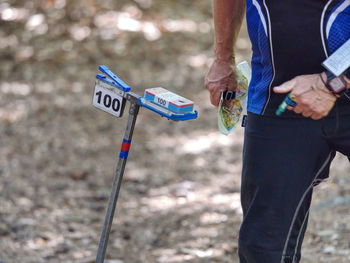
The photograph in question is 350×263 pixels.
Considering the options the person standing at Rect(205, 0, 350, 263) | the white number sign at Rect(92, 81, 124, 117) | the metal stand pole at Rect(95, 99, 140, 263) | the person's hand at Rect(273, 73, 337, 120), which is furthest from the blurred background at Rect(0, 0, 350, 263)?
the person's hand at Rect(273, 73, 337, 120)

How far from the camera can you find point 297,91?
1.74m

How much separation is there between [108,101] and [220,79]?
45 cm

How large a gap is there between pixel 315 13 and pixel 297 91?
0.26 m

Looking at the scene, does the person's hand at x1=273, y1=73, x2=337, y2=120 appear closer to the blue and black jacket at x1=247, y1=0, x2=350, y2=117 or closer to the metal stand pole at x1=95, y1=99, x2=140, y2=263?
the blue and black jacket at x1=247, y1=0, x2=350, y2=117

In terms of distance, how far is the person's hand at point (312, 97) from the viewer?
173cm

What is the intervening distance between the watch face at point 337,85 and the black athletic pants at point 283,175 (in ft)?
0.43

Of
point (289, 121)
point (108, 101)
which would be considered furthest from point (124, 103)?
point (289, 121)

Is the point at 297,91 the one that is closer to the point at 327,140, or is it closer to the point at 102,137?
the point at 327,140

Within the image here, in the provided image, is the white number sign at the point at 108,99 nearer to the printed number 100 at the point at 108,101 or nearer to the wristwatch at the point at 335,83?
the printed number 100 at the point at 108,101

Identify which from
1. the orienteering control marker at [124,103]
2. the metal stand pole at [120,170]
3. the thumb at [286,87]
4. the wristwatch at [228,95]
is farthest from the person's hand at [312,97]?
the metal stand pole at [120,170]

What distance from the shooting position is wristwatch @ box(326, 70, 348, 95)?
171cm

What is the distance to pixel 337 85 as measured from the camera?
1712 mm

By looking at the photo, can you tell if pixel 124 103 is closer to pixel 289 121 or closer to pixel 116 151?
pixel 289 121

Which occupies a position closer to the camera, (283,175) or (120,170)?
(283,175)
